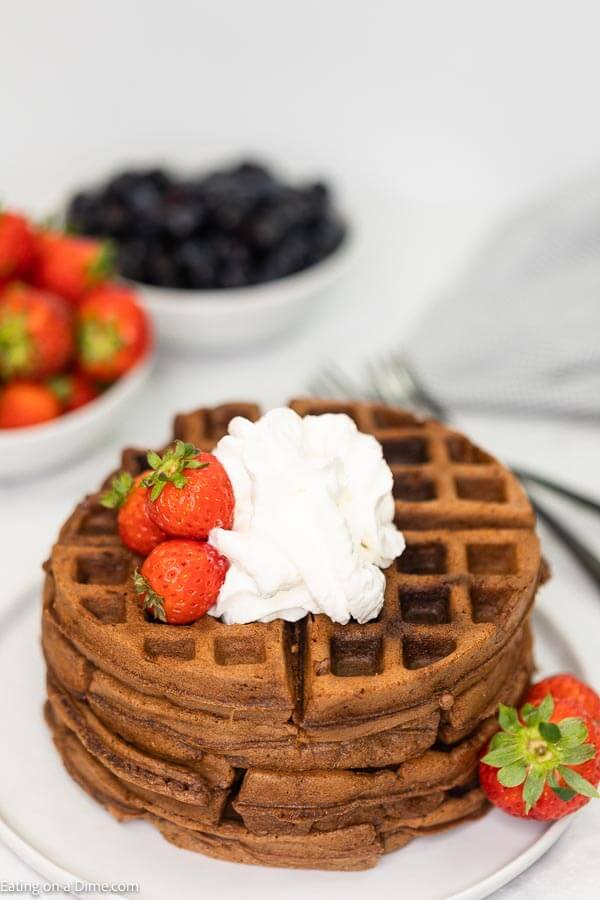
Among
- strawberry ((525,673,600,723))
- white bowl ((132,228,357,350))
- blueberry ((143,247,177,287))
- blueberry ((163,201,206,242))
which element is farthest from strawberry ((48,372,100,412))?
strawberry ((525,673,600,723))

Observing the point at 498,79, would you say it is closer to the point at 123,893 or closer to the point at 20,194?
the point at 20,194

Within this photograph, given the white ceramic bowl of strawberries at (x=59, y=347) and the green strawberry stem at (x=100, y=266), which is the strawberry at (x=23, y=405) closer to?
the white ceramic bowl of strawberries at (x=59, y=347)

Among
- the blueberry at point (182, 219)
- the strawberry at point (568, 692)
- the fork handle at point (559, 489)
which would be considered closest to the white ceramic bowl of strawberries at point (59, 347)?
the blueberry at point (182, 219)

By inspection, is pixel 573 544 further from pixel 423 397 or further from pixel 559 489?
pixel 423 397

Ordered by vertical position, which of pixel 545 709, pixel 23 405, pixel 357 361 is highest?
pixel 23 405

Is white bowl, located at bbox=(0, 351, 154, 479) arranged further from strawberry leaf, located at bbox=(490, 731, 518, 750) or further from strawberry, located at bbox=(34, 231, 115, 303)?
strawberry leaf, located at bbox=(490, 731, 518, 750)

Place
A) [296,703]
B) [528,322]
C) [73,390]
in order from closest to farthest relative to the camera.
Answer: [296,703] < [73,390] < [528,322]

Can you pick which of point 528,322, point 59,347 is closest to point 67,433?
point 59,347
